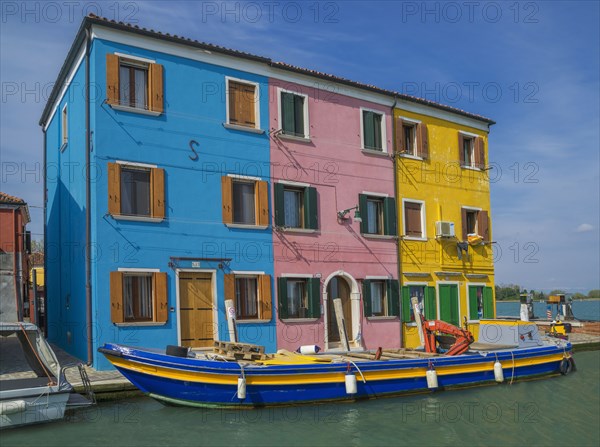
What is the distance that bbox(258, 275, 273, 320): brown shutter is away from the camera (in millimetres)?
18141

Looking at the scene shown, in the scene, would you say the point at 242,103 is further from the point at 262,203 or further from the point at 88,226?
the point at 88,226

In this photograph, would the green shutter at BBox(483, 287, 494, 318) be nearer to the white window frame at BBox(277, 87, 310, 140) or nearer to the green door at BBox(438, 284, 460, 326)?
the green door at BBox(438, 284, 460, 326)

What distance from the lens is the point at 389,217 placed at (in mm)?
21656

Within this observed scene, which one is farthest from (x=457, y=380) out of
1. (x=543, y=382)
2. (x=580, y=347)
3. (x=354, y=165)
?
(x=580, y=347)

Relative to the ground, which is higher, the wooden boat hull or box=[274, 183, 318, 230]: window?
box=[274, 183, 318, 230]: window

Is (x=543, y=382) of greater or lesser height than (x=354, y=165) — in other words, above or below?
below

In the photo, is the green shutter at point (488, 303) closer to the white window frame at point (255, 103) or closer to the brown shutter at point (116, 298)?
the white window frame at point (255, 103)

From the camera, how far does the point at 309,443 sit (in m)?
10.9

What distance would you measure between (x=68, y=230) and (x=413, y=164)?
470 inches

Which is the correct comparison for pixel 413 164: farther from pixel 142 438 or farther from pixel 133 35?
pixel 142 438

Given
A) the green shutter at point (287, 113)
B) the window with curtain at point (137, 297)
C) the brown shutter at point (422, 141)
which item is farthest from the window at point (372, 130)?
the window with curtain at point (137, 297)

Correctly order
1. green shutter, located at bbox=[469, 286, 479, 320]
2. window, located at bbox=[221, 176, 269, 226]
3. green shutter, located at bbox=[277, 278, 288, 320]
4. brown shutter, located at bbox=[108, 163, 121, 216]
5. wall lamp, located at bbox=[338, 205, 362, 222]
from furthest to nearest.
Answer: green shutter, located at bbox=[469, 286, 479, 320], wall lamp, located at bbox=[338, 205, 362, 222], green shutter, located at bbox=[277, 278, 288, 320], window, located at bbox=[221, 176, 269, 226], brown shutter, located at bbox=[108, 163, 121, 216]

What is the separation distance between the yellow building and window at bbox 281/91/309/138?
13.2 feet

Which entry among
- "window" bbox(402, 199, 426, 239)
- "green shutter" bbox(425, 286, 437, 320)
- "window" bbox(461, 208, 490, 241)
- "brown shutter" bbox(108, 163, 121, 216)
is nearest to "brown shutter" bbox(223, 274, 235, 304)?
"brown shutter" bbox(108, 163, 121, 216)
